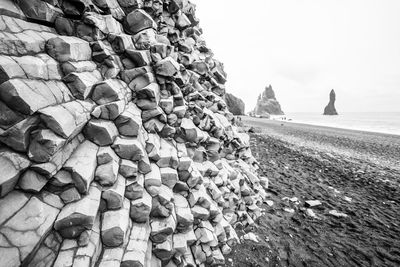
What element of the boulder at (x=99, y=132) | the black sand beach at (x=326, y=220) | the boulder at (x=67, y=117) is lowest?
the black sand beach at (x=326, y=220)

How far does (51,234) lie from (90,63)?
14.6 feet

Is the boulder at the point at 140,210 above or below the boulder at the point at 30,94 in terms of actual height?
below

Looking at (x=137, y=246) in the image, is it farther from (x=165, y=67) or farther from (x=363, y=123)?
(x=363, y=123)

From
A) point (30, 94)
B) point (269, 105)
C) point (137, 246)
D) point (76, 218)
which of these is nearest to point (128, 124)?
point (30, 94)

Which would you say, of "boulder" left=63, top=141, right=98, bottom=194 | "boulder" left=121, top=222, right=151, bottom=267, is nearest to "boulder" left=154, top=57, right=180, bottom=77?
"boulder" left=63, top=141, right=98, bottom=194

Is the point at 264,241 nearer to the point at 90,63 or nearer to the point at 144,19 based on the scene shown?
the point at 90,63

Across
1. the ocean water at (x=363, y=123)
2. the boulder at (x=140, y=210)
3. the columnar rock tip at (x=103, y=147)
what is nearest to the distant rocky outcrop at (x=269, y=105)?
the ocean water at (x=363, y=123)

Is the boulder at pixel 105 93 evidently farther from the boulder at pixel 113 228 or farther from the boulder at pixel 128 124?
the boulder at pixel 113 228

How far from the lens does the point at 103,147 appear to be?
5.08m

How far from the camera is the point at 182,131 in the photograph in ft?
24.5

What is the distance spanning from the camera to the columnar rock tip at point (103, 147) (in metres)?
3.66

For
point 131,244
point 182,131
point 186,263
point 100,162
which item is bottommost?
point 186,263

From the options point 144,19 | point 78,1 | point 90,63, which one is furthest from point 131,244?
point 144,19

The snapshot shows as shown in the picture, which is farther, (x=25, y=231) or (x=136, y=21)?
(x=136, y=21)
